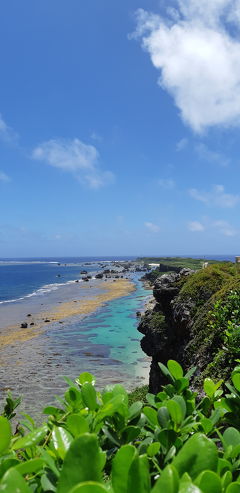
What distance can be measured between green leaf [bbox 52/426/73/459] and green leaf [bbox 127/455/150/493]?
57 cm

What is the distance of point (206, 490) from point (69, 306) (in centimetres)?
5964

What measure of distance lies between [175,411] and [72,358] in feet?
97.9

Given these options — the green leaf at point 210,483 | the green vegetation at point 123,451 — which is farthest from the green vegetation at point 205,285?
the green leaf at point 210,483

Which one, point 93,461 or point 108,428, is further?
point 108,428

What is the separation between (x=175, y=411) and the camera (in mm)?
1855

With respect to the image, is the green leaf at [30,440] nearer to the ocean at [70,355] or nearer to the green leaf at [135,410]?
the green leaf at [135,410]

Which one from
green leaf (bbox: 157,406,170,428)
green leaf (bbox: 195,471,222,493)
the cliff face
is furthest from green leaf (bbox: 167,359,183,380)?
the cliff face

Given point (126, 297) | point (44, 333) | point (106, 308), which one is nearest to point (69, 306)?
point (106, 308)

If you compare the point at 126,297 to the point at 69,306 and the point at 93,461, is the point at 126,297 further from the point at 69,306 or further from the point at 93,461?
the point at 93,461

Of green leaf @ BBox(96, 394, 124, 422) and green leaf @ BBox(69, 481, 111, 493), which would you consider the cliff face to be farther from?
green leaf @ BBox(69, 481, 111, 493)

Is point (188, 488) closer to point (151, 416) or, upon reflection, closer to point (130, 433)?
point (130, 433)

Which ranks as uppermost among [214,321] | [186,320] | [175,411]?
[175,411]

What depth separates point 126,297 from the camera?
68.2 m

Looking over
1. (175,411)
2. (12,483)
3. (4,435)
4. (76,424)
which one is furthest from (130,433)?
(12,483)
